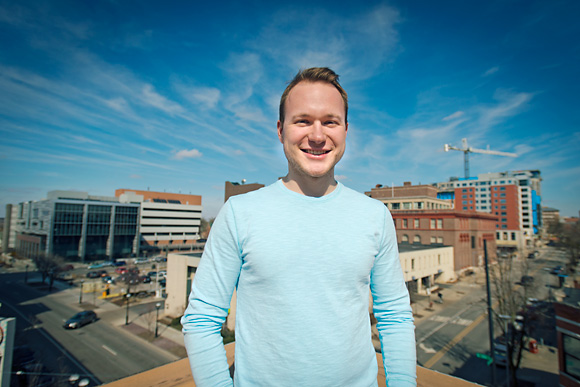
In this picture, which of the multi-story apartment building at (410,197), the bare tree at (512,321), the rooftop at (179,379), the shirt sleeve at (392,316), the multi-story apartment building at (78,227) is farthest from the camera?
the multi-story apartment building at (78,227)

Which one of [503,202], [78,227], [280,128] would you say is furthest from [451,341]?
[503,202]

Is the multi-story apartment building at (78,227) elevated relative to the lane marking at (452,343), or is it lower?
elevated

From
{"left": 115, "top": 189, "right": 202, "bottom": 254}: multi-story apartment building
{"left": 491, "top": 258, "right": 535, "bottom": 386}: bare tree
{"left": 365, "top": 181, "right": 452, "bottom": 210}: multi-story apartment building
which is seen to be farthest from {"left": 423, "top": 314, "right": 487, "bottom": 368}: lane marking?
{"left": 115, "top": 189, "right": 202, "bottom": 254}: multi-story apartment building

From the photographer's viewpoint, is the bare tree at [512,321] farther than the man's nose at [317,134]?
Yes

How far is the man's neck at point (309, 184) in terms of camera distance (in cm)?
174

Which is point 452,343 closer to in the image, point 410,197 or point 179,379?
point 179,379

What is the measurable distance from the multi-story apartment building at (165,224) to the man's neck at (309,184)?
233ft

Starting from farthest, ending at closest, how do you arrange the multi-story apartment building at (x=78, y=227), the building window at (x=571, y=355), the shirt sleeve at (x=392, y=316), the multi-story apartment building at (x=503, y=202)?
the multi-story apartment building at (x=503, y=202) < the multi-story apartment building at (x=78, y=227) < the building window at (x=571, y=355) < the shirt sleeve at (x=392, y=316)

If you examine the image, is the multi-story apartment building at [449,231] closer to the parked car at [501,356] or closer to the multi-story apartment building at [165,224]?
the parked car at [501,356]

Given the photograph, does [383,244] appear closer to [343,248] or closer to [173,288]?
[343,248]

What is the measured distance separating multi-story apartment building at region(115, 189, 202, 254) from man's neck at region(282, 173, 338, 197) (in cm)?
7112

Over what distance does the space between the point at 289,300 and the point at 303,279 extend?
131mm

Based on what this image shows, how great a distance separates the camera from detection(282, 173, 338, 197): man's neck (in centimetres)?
174

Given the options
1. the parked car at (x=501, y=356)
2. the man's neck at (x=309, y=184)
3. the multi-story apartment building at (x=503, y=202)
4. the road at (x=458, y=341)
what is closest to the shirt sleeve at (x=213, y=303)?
the man's neck at (x=309, y=184)
